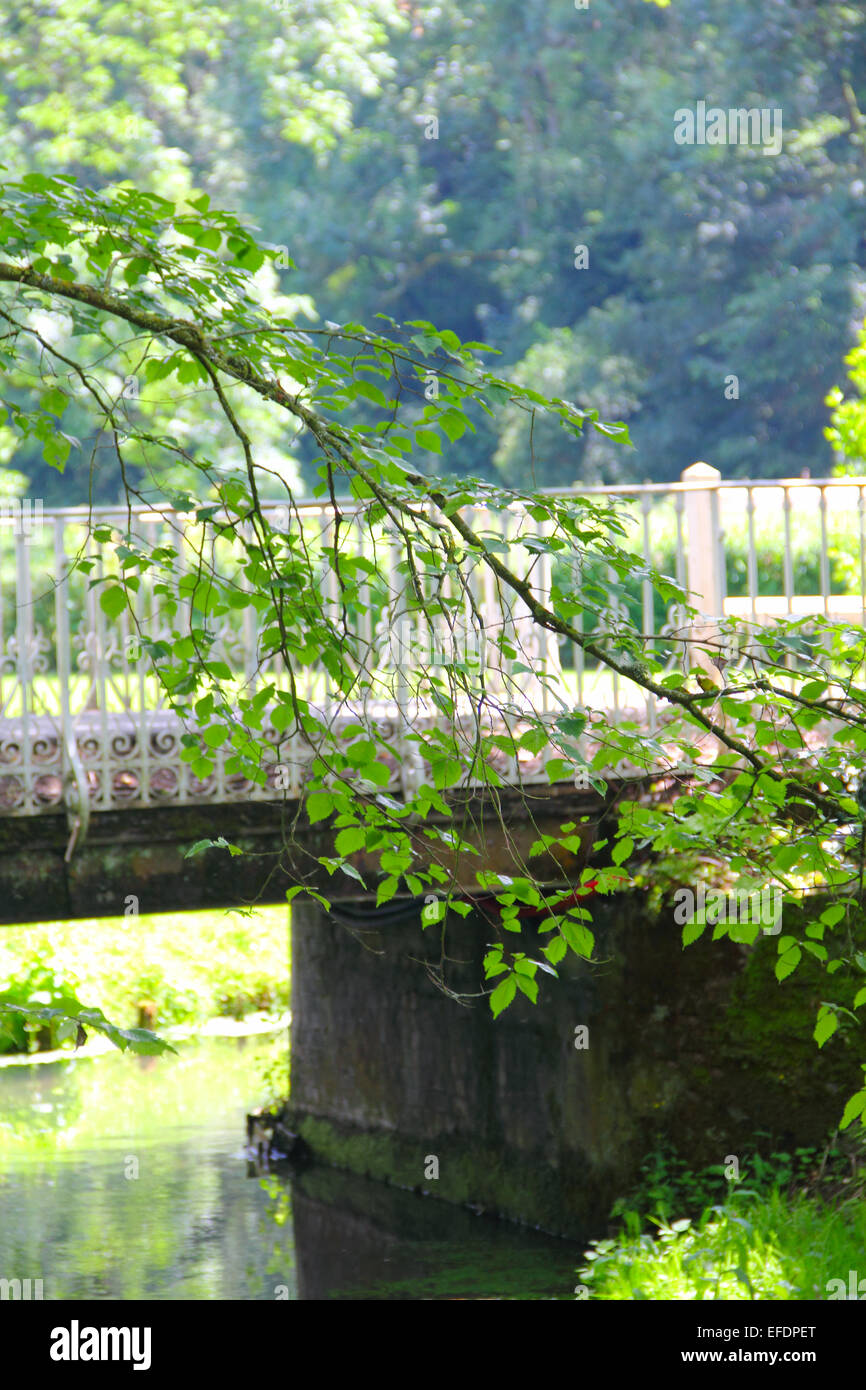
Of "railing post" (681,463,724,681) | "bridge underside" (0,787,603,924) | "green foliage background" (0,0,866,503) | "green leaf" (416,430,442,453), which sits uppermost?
"green foliage background" (0,0,866,503)

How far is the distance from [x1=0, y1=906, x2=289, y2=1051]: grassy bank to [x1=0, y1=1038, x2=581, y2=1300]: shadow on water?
8.29 feet

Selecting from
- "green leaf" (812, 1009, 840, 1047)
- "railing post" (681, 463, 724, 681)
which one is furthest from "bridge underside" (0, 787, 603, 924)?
"green leaf" (812, 1009, 840, 1047)

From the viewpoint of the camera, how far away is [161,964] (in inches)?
690

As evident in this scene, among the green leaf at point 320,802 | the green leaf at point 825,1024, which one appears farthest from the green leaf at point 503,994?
the green leaf at point 825,1024

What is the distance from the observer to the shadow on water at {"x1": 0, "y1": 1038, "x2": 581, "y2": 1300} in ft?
28.2

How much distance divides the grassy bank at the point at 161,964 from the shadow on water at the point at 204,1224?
253 centimetres

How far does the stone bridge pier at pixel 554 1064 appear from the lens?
8.03 m

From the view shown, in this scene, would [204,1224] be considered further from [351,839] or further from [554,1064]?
[351,839]

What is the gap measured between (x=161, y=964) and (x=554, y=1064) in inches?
362

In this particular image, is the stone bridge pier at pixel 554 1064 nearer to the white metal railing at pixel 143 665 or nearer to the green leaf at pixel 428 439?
the white metal railing at pixel 143 665

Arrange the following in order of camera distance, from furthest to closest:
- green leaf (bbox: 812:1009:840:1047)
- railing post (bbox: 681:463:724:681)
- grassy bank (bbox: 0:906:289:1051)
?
grassy bank (bbox: 0:906:289:1051) < railing post (bbox: 681:463:724:681) < green leaf (bbox: 812:1009:840:1047)

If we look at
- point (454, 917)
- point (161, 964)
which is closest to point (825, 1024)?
point (454, 917)

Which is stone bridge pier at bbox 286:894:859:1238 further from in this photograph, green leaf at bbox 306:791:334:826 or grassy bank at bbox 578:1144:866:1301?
green leaf at bbox 306:791:334:826
